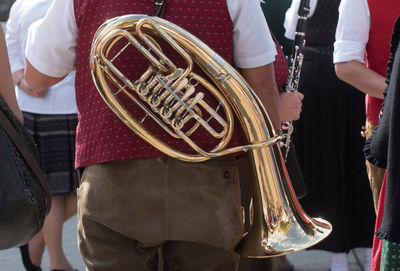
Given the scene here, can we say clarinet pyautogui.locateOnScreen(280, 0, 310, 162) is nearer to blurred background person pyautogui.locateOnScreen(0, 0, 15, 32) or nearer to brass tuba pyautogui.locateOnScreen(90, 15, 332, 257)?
brass tuba pyautogui.locateOnScreen(90, 15, 332, 257)

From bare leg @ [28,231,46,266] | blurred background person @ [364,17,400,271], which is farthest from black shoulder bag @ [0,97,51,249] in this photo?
bare leg @ [28,231,46,266]

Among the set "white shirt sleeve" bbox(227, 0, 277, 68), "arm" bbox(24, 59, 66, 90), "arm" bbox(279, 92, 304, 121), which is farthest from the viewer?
"arm" bbox(279, 92, 304, 121)

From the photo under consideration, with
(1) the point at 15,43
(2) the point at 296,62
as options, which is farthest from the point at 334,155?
(1) the point at 15,43

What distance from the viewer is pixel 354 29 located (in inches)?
108

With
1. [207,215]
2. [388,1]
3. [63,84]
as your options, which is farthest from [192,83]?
[63,84]

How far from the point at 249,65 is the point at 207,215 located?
432mm

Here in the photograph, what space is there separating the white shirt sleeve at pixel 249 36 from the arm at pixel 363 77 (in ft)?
2.78

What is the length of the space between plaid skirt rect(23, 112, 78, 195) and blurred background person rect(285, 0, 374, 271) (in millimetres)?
1224

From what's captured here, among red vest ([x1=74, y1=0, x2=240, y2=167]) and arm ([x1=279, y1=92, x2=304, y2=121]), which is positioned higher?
red vest ([x1=74, y1=0, x2=240, y2=167])

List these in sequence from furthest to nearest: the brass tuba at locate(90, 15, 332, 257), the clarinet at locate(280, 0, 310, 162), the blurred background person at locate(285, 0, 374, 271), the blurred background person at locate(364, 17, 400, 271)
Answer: the blurred background person at locate(285, 0, 374, 271) < the clarinet at locate(280, 0, 310, 162) < the brass tuba at locate(90, 15, 332, 257) < the blurred background person at locate(364, 17, 400, 271)

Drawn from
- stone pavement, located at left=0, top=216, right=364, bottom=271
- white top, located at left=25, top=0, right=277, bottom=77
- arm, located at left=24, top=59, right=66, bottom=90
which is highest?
white top, located at left=25, top=0, right=277, bottom=77

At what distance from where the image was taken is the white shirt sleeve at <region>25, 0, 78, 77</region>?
1.94 metres

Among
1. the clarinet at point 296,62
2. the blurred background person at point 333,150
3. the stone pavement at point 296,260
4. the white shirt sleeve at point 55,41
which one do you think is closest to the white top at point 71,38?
the white shirt sleeve at point 55,41

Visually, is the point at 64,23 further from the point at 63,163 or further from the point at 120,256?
the point at 63,163
